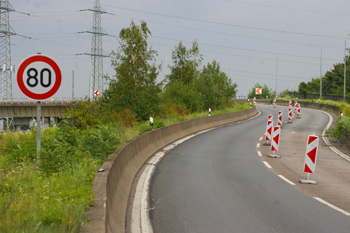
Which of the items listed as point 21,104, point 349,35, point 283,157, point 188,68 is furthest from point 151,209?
point 349,35

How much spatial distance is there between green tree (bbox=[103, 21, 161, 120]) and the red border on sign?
1630 centimetres

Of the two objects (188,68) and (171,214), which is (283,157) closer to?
(171,214)

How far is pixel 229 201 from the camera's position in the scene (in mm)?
8812

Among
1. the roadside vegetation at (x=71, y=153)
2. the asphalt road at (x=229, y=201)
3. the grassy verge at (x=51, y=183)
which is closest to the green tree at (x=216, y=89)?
the roadside vegetation at (x=71, y=153)

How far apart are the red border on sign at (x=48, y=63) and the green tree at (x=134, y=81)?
642 inches

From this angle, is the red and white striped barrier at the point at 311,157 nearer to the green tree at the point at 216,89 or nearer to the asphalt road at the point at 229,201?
the asphalt road at the point at 229,201

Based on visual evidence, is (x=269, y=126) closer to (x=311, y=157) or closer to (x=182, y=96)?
(x=311, y=157)

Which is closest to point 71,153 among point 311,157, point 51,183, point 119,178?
point 119,178

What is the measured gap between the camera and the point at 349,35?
69.6m

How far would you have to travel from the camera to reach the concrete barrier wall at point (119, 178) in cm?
516

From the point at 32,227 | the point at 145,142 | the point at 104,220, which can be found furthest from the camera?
the point at 145,142

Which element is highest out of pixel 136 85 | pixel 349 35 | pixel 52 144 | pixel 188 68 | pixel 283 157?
pixel 349 35

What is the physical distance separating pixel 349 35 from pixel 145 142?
6531cm

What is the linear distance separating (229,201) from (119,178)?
255 cm
